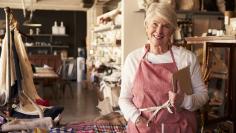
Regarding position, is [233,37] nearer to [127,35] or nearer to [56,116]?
[127,35]

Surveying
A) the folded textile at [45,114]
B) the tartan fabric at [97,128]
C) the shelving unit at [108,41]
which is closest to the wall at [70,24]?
the shelving unit at [108,41]

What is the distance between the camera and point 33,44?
1211 cm

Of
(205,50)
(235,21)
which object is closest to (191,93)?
(205,50)

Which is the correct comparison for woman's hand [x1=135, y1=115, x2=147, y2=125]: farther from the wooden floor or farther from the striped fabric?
the wooden floor

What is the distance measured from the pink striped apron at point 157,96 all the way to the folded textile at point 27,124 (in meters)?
1.46

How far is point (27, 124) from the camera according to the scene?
286 cm

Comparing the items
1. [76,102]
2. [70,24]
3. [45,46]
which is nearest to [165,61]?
[76,102]

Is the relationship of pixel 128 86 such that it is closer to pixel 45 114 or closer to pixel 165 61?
pixel 165 61

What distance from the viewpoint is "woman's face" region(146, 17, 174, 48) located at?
1.58 meters

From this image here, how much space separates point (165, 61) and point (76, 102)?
6.04m

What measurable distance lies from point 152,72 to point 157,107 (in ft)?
0.63

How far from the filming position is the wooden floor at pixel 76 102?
602cm

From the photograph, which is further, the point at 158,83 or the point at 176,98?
the point at 158,83

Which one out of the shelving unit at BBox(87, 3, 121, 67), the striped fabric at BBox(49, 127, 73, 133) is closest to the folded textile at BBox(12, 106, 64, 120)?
the striped fabric at BBox(49, 127, 73, 133)
